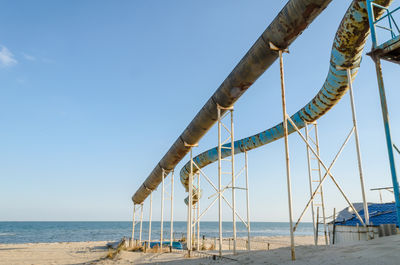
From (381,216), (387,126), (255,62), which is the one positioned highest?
(255,62)

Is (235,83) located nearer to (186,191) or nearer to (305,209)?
(305,209)

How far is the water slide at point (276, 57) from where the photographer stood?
7820 millimetres

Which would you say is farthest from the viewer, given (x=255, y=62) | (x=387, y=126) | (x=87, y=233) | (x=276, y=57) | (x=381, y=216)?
(x=87, y=233)

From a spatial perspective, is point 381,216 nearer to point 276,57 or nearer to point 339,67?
point 339,67

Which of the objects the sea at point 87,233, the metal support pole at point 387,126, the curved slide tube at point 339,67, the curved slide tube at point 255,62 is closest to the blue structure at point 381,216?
the curved slide tube at point 339,67

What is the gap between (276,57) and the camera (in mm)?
9477

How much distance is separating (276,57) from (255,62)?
2.37 feet

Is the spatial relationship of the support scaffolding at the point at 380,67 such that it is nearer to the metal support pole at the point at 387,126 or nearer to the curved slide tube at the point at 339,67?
the metal support pole at the point at 387,126

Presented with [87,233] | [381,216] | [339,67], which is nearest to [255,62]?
[339,67]

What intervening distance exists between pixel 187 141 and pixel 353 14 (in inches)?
383

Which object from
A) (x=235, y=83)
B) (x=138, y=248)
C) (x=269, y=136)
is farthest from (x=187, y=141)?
(x=138, y=248)

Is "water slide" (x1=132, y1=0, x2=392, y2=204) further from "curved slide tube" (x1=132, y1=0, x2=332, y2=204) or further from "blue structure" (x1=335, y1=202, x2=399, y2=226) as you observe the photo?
"blue structure" (x1=335, y1=202, x2=399, y2=226)

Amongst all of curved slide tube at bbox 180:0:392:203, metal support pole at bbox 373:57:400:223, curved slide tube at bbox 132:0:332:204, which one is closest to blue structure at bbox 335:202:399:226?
curved slide tube at bbox 180:0:392:203

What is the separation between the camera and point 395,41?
523 cm
